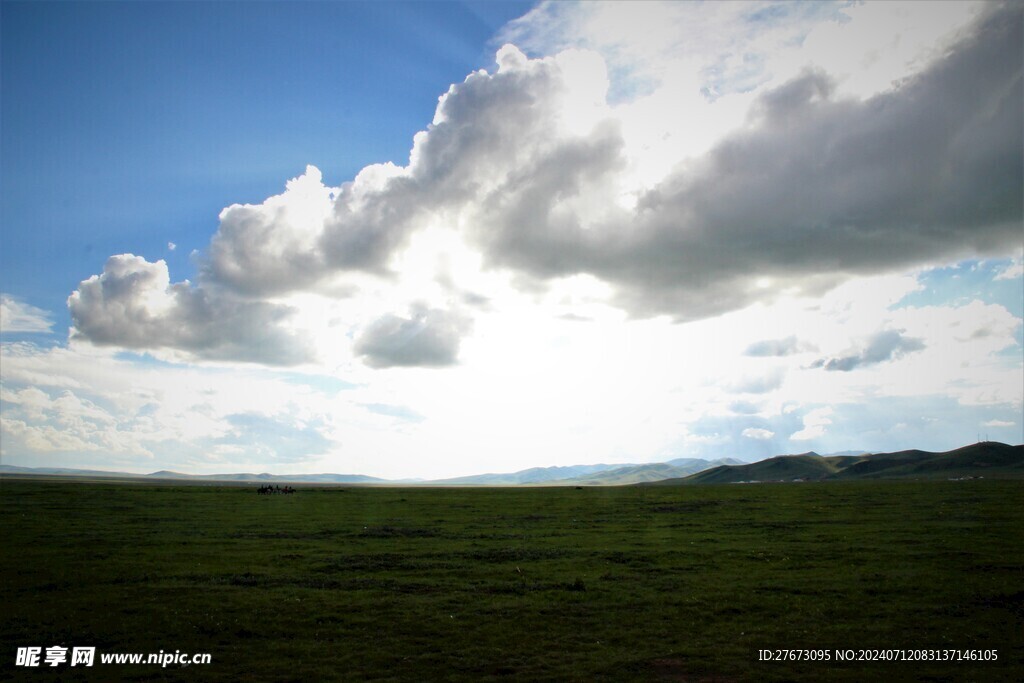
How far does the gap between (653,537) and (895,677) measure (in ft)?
84.5

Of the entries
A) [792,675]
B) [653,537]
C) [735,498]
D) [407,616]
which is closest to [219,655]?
[407,616]

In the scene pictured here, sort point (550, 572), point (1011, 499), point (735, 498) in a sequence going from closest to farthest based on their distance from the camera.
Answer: point (550, 572)
point (1011, 499)
point (735, 498)

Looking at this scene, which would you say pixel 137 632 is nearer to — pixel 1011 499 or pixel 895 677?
pixel 895 677

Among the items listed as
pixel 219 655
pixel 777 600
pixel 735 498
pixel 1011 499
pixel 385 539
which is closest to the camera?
pixel 219 655

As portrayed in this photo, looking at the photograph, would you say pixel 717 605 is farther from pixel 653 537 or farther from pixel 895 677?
pixel 653 537

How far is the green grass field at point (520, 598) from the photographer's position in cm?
1897

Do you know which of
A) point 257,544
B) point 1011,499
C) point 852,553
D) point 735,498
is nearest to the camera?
point 852,553

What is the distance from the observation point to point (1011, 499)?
63750 mm

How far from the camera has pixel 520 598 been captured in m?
26.3

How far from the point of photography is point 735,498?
77.2 meters

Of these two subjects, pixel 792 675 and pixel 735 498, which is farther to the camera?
pixel 735 498

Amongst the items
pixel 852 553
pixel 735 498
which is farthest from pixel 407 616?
pixel 735 498

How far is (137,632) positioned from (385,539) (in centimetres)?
2241

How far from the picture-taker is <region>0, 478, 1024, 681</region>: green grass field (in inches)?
747
